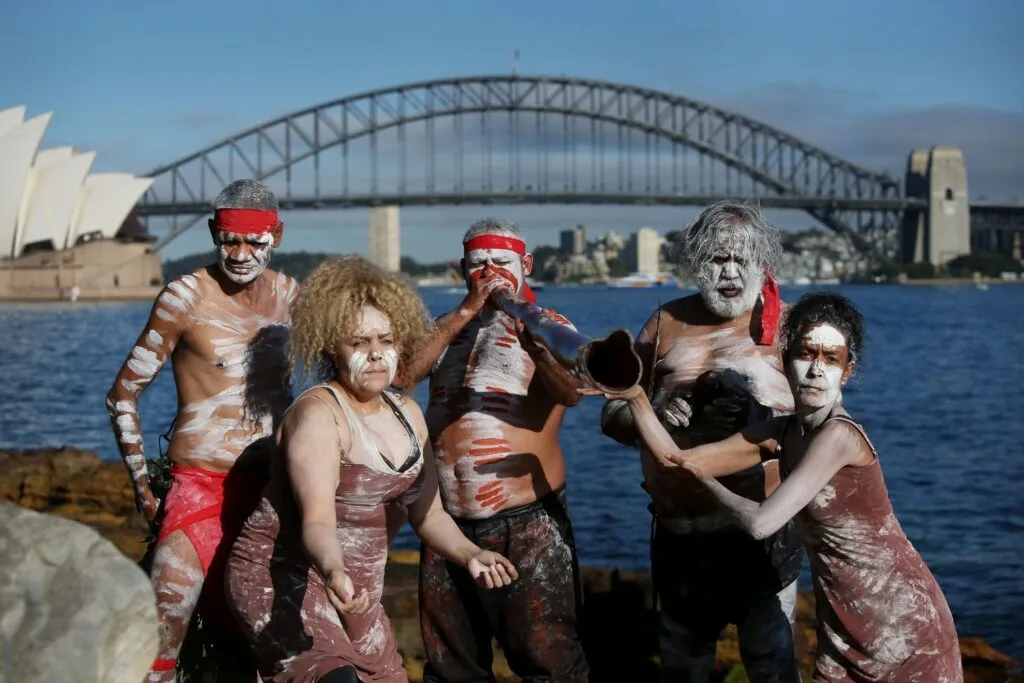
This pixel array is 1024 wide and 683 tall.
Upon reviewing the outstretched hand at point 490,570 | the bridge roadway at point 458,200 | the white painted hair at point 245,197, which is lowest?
the outstretched hand at point 490,570

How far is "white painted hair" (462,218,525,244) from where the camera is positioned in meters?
4.20

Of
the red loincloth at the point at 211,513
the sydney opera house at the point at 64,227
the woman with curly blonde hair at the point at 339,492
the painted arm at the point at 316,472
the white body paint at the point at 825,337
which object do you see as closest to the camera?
the painted arm at the point at 316,472

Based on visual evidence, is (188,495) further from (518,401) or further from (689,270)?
(689,270)

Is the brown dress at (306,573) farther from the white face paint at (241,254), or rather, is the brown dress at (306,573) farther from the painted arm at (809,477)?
the painted arm at (809,477)

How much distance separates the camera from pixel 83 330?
55000 mm

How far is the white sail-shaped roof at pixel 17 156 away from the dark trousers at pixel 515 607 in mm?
59107

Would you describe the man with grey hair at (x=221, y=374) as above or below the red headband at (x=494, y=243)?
below

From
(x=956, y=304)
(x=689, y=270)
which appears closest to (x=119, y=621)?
(x=689, y=270)

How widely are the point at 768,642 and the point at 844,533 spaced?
0.84 m

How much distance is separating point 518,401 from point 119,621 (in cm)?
177

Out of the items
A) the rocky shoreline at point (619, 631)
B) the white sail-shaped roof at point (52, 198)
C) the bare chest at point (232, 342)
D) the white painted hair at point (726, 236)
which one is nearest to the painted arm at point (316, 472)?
the bare chest at point (232, 342)

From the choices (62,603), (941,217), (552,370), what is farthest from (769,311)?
(941,217)

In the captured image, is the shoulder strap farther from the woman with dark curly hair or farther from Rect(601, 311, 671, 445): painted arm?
Rect(601, 311, 671, 445): painted arm

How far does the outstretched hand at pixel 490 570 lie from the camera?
11.1 feet
